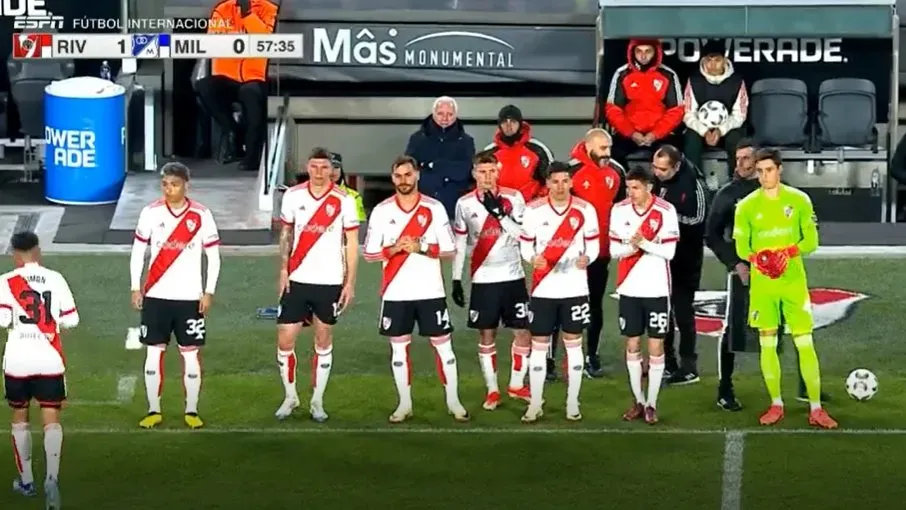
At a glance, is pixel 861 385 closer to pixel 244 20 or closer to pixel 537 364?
pixel 537 364

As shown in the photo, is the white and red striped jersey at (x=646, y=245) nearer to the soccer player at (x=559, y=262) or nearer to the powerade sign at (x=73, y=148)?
the soccer player at (x=559, y=262)

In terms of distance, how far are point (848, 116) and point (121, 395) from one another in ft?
28.5

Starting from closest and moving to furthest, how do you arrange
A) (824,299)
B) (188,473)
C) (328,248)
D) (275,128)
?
(188,473) → (328,248) → (824,299) → (275,128)

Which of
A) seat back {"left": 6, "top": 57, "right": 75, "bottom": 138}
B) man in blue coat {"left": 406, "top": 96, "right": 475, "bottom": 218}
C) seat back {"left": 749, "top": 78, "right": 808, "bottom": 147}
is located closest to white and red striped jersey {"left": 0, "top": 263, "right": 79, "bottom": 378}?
man in blue coat {"left": 406, "top": 96, "right": 475, "bottom": 218}

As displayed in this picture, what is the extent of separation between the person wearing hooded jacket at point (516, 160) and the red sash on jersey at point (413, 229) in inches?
40.3

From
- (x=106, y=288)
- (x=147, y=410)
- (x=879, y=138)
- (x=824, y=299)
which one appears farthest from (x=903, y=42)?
(x=147, y=410)

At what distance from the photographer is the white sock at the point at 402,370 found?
13250 mm

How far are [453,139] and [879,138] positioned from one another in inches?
212

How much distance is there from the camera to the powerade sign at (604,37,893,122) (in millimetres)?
20219

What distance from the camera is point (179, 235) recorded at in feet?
42.5

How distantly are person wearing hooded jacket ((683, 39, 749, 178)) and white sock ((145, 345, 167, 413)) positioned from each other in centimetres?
704

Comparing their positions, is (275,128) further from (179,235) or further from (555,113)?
(179,235)

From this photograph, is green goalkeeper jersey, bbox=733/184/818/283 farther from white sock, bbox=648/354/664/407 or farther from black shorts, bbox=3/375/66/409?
black shorts, bbox=3/375/66/409

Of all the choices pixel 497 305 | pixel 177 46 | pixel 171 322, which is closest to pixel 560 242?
pixel 497 305
